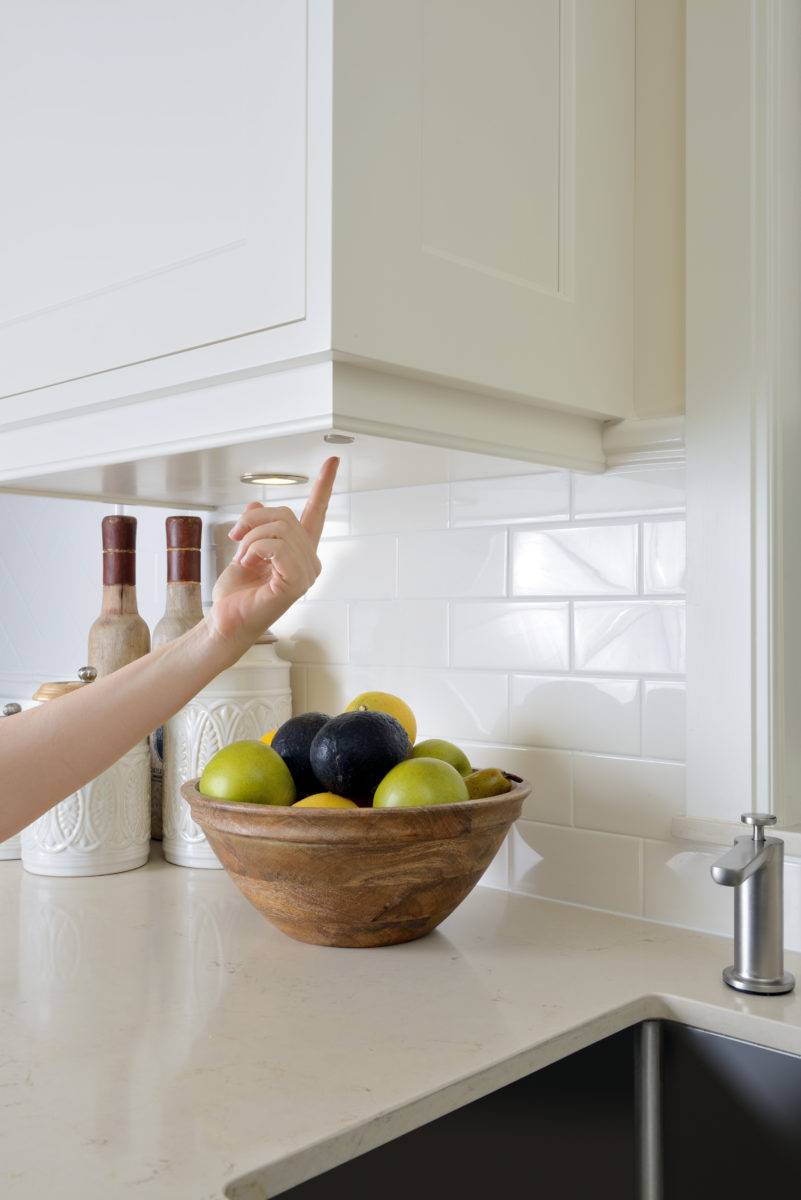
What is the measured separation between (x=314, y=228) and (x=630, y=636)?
23.3 inches

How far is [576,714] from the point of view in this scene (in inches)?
48.6

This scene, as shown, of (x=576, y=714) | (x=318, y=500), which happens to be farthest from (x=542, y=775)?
(x=318, y=500)

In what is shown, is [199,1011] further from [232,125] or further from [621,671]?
[232,125]

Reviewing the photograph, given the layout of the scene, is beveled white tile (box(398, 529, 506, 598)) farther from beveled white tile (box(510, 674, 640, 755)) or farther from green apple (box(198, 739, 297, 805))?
green apple (box(198, 739, 297, 805))

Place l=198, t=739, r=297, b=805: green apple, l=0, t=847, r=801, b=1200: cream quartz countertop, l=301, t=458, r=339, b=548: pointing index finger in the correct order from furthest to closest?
l=198, t=739, r=297, b=805: green apple, l=301, t=458, r=339, b=548: pointing index finger, l=0, t=847, r=801, b=1200: cream quartz countertop

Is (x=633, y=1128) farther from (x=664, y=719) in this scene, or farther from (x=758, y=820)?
(x=664, y=719)

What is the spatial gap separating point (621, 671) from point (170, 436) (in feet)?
1.86

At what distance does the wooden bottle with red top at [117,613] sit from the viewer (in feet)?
4.86

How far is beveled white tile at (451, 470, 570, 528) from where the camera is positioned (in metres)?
1.26

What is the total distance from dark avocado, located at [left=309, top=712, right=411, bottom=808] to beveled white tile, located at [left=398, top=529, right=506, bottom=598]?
1.04ft

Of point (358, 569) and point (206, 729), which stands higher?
point (358, 569)

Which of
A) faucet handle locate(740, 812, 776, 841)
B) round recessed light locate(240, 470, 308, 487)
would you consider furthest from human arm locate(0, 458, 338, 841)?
faucet handle locate(740, 812, 776, 841)

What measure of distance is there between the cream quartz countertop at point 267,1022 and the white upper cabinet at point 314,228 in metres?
0.50

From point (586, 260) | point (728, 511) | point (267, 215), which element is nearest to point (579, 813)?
point (728, 511)
